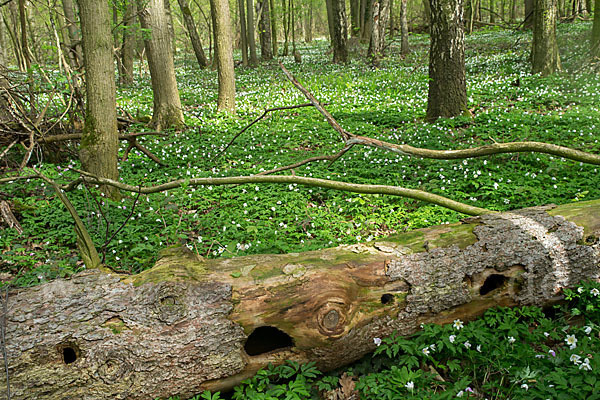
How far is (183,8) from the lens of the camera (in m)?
19.4

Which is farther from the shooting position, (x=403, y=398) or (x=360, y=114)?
(x=360, y=114)

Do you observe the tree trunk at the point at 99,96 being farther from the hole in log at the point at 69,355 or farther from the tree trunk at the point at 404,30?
the tree trunk at the point at 404,30

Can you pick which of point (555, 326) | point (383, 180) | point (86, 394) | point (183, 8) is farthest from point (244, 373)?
point (183, 8)

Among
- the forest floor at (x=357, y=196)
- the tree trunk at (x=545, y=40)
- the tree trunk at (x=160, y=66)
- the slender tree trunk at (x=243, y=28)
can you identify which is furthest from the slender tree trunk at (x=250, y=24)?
the tree trunk at (x=545, y=40)

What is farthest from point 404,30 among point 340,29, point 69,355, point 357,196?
point 69,355

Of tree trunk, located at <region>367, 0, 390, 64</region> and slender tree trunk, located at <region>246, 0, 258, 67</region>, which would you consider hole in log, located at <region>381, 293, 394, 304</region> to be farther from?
slender tree trunk, located at <region>246, 0, 258, 67</region>

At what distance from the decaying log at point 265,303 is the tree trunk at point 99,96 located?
121 inches

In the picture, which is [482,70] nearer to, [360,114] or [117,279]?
[360,114]

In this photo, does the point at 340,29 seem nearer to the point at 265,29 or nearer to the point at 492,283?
the point at 265,29

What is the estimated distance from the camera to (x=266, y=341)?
2.83m

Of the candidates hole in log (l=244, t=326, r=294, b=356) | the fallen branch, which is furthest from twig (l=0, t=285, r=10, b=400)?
the fallen branch

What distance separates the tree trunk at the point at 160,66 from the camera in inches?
372

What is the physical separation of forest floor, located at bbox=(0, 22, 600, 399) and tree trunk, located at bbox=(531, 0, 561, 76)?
62cm

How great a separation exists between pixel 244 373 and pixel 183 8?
20.9m
